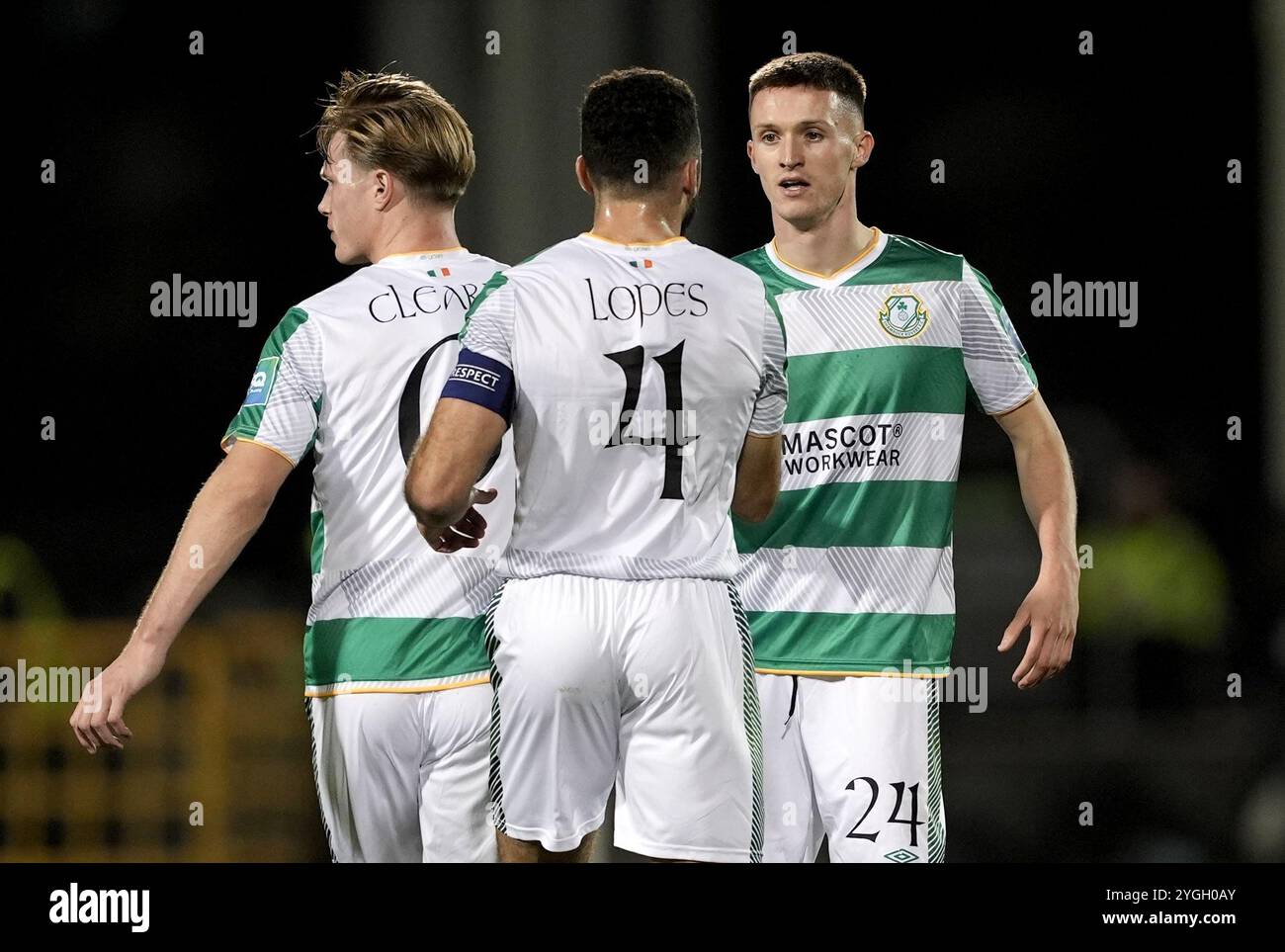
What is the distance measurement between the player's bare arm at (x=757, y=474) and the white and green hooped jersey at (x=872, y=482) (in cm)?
61

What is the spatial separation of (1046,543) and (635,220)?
5.07 ft

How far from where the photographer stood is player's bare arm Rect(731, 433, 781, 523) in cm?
366

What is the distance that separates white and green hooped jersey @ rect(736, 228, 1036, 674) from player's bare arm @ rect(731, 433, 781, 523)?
61 centimetres

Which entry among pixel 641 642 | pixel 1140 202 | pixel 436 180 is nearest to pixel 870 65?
pixel 1140 202

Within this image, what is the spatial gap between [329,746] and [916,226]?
2.59m

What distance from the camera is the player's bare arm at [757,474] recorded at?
3656mm

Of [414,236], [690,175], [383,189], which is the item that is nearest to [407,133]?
[383,189]

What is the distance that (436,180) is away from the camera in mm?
3949

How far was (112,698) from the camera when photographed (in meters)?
3.53


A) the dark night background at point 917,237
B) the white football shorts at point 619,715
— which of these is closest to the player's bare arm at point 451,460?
the white football shorts at point 619,715

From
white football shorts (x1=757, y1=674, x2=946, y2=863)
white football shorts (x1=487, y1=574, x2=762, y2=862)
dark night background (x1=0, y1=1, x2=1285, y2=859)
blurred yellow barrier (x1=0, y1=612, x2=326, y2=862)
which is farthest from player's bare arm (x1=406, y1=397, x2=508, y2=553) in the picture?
blurred yellow barrier (x1=0, y1=612, x2=326, y2=862)

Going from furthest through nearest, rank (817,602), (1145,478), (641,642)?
(1145,478), (817,602), (641,642)
